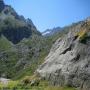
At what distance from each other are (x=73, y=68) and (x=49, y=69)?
11.0m

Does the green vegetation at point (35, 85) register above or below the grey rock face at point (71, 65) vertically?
below

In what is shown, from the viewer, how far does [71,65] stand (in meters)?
65.6

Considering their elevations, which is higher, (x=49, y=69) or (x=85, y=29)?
(x=85, y=29)

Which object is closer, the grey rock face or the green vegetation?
the grey rock face

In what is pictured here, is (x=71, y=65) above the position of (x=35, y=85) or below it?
above

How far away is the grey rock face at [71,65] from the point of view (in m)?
61.4

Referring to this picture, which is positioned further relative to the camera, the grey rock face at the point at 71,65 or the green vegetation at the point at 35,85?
the green vegetation at the point at 35,85

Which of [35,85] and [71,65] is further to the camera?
[35,85]

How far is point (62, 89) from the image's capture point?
6053cm

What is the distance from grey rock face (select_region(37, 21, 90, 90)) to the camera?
61.4 m

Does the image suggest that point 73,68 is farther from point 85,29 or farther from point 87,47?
point 85,29

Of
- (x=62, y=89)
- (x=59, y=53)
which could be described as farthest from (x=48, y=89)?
(x=59, y=53)

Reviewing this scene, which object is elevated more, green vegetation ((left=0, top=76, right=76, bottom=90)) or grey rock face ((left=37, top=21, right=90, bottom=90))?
grey rock face ((left=37, top=21, right=90, bottom=90))

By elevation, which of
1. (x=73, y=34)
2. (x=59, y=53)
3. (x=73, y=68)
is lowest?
(x=73, y=68)
